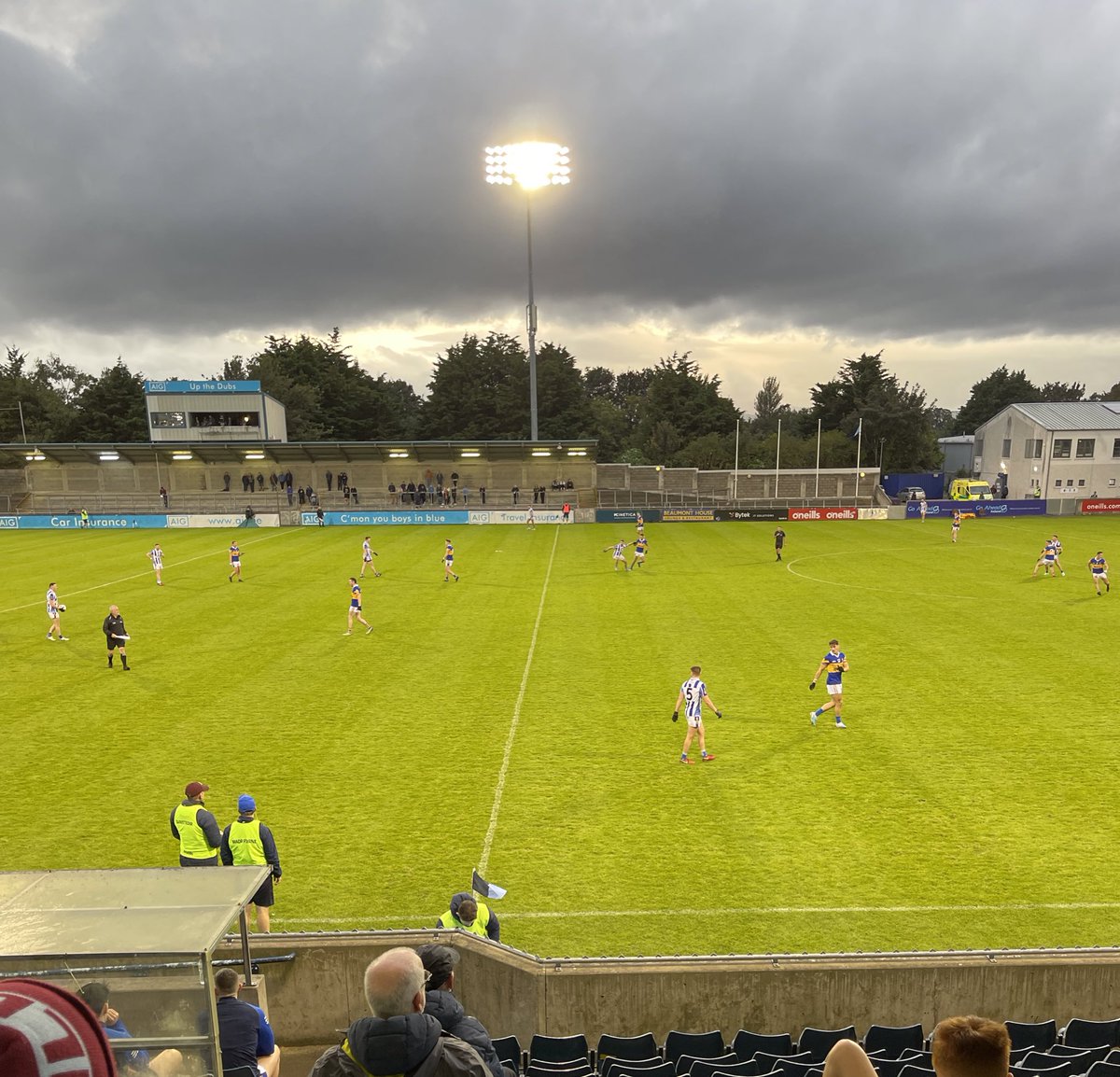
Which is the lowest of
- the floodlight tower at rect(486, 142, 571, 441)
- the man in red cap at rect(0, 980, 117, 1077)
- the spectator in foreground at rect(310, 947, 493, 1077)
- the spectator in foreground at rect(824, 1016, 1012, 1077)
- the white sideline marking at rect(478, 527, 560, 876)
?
the white sideline marking at rect(478, 527, 560, 876)

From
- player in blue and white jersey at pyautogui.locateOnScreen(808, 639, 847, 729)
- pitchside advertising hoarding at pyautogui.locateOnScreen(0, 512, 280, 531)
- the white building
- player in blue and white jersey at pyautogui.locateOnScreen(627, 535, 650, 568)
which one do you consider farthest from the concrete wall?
the white building

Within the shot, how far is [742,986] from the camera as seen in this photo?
673 centimetres

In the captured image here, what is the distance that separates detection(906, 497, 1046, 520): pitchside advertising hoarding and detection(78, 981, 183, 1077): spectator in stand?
182 feet

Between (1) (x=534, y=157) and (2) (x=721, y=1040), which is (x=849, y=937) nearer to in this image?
(2) (x=721, y=1040)

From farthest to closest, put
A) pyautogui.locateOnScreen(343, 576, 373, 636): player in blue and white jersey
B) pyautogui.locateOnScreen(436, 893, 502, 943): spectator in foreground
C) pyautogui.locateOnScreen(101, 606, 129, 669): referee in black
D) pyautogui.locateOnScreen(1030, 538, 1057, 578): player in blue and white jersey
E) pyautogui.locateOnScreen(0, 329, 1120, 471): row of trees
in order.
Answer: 1. pyautogui.locateOnScreen(0, 329, 1120, 471): row of trees
2. pyautogui.locateOnScreen(1030, 538, 1057, 578): player in blue and white jersey
3. pyautogui.locateOnScreen(343, 576, 373, 636): player in blue and white jersey
4. pyautogui.locateOnScreen(101, 606, 129, 669): referee in black
5. pyautogui.locateOnScreen(436, 893, 502, 943): spectator in foreground

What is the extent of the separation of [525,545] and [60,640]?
76.7ft

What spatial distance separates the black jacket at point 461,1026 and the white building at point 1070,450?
69.1m

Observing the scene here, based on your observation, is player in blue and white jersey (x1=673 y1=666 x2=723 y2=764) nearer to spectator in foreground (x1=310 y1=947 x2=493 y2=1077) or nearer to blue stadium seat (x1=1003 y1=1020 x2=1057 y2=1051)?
blue stadium seat (x1=1003 y1=1020 x2=1057 y2=1051)

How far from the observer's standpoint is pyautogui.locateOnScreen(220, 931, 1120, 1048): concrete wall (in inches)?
263

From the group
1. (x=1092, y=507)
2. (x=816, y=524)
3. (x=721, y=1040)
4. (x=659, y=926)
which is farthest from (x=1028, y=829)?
(x=1092, y=507)

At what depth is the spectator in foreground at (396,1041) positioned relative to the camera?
287 cm

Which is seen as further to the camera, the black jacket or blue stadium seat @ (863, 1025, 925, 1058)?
blue stadium seat @ (863, 1025, 925, 1058)

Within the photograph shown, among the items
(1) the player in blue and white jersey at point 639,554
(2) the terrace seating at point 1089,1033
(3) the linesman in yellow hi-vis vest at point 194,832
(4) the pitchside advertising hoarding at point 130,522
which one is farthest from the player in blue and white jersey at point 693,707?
(4) the pitchside advertising hoarding at point 130,522

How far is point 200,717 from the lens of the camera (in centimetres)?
1565
